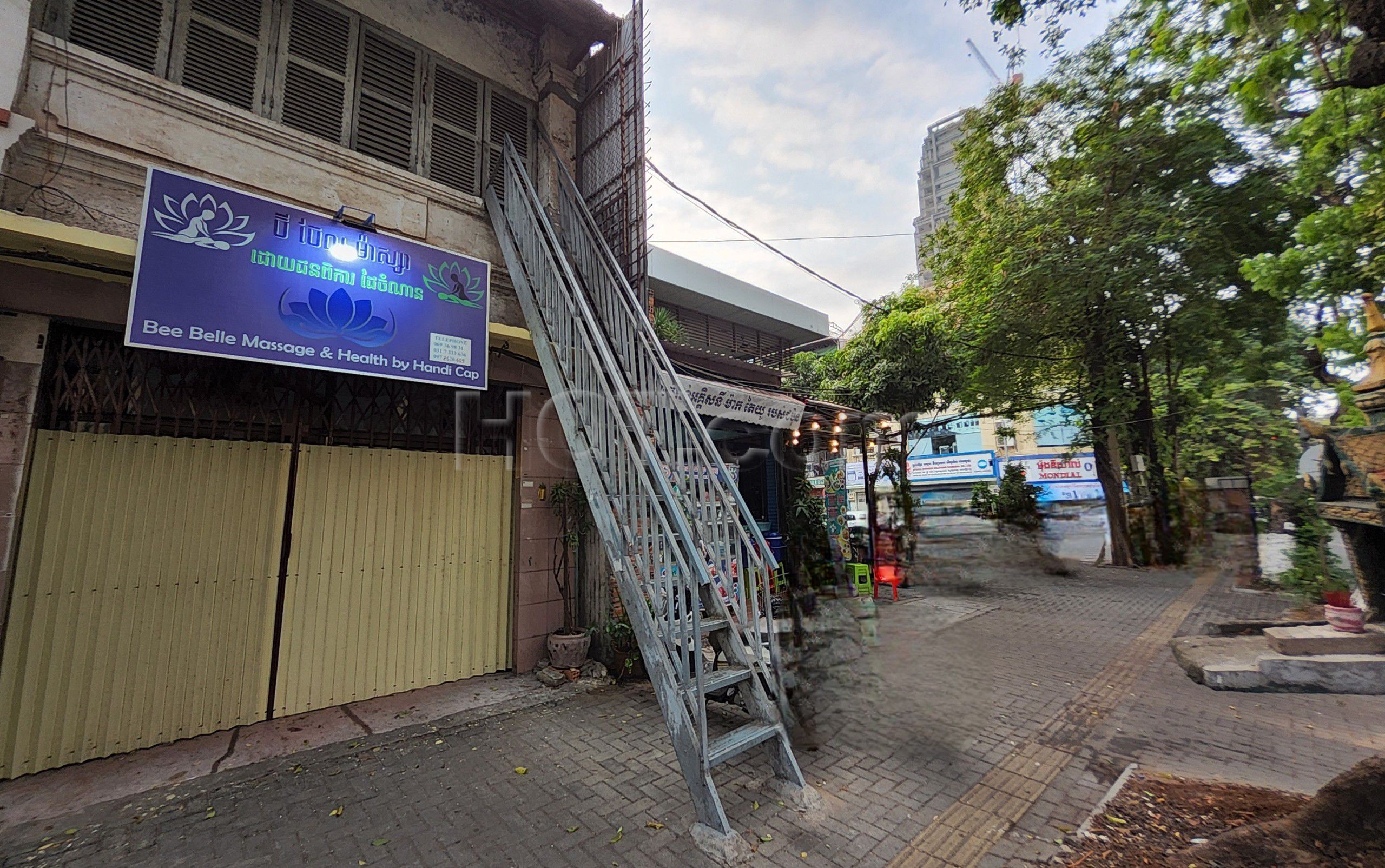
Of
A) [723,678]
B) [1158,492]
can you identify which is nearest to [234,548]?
[723,678]

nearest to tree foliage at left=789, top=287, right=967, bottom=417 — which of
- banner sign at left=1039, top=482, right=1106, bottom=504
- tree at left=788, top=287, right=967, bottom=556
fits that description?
tree at left=788, top=287, right=967, bottom=556

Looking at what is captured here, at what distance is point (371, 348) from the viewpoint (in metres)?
4.67

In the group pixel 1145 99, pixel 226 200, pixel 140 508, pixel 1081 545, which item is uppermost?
pixel 1145 99

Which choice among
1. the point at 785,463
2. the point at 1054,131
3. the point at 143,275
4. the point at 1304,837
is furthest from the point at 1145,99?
the point at 143,275

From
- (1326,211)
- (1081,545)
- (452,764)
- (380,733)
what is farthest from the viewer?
(1081,545)

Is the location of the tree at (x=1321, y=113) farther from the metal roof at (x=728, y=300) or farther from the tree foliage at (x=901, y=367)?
the metal roof at (x=728, y=300)

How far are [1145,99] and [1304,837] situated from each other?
1451 centimetres

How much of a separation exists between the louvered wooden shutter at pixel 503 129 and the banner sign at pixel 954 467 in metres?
32.2

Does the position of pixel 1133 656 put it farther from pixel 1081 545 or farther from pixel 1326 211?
pixel 1081 545

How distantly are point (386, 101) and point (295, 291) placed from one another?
3.07 meters

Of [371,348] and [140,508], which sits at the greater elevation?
[371,348]

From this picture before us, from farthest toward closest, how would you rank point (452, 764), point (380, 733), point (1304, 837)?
point (380, 733) → point (452, 764) → point (1304, 837)

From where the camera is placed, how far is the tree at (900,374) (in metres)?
14.4

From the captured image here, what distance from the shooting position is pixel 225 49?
506cm
